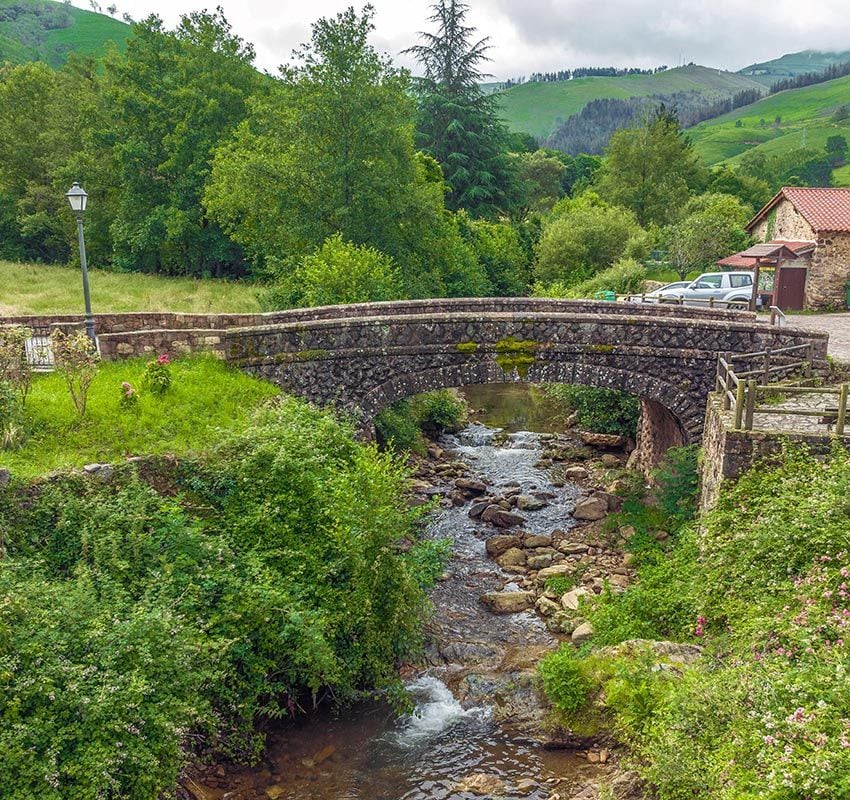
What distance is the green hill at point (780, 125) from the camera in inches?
4705

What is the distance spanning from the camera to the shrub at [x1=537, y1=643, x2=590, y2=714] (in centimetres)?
1152

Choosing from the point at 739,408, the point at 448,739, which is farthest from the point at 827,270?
the point at 448,739

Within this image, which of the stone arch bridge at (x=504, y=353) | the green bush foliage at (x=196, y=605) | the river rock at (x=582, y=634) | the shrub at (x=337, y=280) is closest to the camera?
the green bush foliage at (x=196, y=605)

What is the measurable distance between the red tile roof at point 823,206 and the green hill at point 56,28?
121 metres

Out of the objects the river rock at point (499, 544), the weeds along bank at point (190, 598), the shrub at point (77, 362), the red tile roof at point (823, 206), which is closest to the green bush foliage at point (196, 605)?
the weeds along bank at point (190, 598)

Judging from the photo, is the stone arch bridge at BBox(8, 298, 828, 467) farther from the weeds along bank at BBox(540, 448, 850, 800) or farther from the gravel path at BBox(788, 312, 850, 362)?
the weeds along bank at BBox(540, 448, 850, 800)

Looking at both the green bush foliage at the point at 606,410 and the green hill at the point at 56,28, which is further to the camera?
the green hill at the point at 56,28

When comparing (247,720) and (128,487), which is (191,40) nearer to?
(128,487)

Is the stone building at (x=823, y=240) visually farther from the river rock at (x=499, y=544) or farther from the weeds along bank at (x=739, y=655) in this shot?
the weeds along bank at (x=739, y=655)

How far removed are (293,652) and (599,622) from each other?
5.89 metres

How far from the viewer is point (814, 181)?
294 feet

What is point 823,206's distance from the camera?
32156mm

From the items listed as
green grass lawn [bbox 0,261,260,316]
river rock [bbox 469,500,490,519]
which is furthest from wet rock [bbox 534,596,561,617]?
green grass lawn [bbox 0,261,260,316]

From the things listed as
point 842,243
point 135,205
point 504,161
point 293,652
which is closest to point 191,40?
point 135,205
